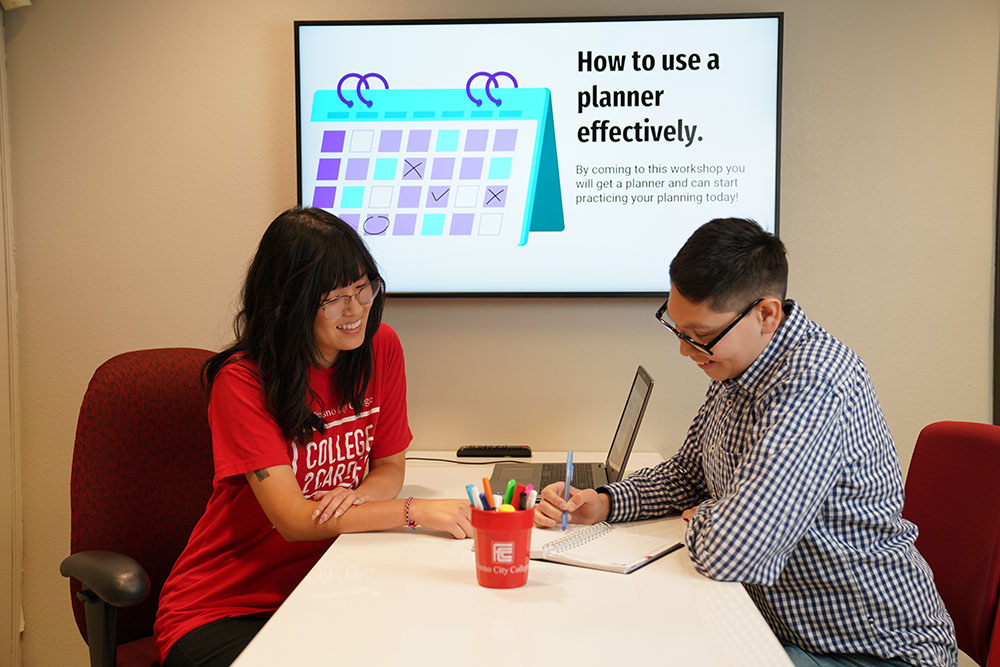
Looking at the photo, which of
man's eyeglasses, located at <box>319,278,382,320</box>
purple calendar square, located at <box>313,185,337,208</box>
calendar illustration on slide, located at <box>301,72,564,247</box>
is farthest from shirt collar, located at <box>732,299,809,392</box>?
purple calendar square, located at <box>313,185,337,208</box>

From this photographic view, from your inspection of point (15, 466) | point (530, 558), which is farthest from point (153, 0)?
point (530, 558)

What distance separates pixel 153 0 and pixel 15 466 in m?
1.47

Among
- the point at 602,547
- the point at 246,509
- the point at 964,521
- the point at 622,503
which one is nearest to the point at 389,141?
the point at 246,509

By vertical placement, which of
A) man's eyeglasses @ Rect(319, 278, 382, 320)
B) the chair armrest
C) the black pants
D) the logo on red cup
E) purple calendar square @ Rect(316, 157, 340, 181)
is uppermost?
purple calendar square @ Rect(316, 157, 340, 181)

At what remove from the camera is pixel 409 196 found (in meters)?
2.53

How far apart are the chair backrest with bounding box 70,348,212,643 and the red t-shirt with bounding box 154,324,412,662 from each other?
0.17 metres

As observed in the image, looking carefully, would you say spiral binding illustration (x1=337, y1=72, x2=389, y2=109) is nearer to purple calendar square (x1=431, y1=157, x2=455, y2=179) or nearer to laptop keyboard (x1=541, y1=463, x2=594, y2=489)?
purple calendar square (x1=431, y1=157, x2=455, y2=179)

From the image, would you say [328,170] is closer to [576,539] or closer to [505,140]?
[505,140]

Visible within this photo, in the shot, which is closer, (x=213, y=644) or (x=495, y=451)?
(x=213, y=644)

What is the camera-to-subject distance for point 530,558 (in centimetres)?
147

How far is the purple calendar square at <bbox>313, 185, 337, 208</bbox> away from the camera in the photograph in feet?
8.29

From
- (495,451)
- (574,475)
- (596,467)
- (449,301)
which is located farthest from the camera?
(449,301)

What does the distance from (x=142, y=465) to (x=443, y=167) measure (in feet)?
3.89

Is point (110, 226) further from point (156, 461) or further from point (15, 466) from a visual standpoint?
point (156, 461)
